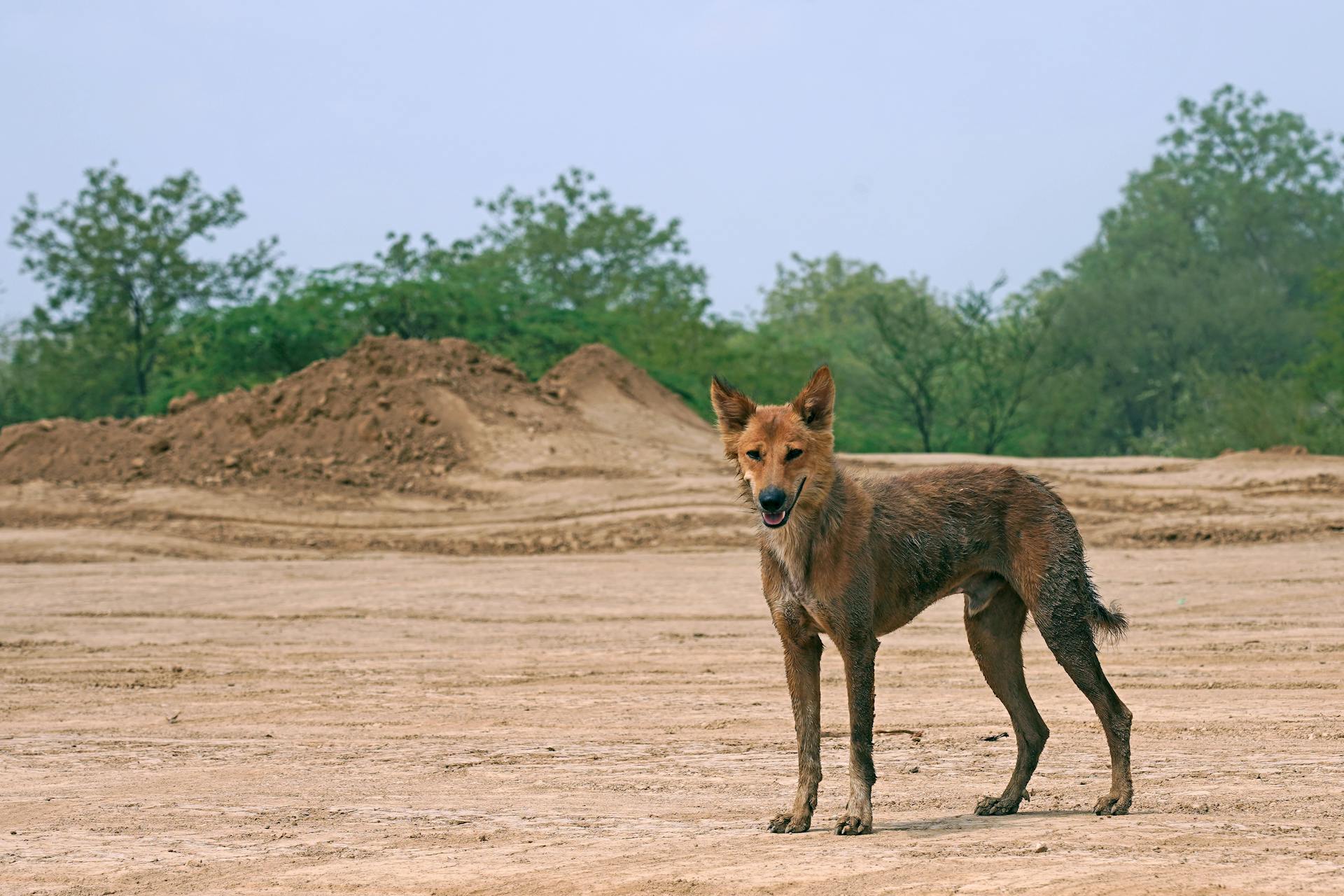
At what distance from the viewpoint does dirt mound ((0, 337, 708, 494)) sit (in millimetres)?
25062

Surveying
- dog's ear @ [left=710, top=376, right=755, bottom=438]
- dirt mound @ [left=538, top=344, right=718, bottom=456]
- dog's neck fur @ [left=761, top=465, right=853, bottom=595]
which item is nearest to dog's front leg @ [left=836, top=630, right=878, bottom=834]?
dog's neck fur @ [left=761, top=465, right=853, bottom=595]

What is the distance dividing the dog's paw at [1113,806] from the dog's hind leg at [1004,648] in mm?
517

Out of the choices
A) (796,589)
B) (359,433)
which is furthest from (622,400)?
(796,589)

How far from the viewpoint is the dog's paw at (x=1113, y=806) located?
6.59 meters

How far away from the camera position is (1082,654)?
22.6 feet

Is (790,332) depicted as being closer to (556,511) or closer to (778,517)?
(556,511)

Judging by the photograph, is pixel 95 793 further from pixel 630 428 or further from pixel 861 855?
pixel 630 428

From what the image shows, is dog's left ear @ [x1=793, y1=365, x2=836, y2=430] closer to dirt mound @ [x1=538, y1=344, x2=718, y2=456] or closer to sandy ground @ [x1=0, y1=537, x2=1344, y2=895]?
sandy ground @ [x1=0, y1=537, x2=1344, y2=895]

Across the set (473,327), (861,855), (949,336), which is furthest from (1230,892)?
(949,336)

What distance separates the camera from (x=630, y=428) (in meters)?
27.5

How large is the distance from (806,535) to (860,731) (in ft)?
2.94

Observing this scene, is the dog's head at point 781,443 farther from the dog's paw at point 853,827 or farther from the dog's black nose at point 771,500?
the dog's paw at point 853,827

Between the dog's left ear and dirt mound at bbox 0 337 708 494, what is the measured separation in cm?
1827

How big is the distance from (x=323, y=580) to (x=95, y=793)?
10675mm
